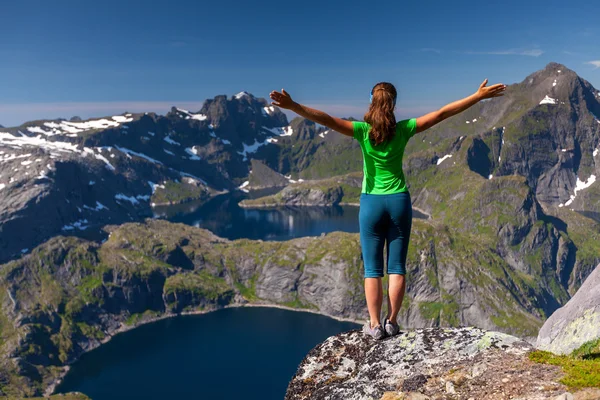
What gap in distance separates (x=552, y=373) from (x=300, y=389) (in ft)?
20.2

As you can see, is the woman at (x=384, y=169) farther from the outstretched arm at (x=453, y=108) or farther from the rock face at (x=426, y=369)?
the rock face at (x=426, y=369)

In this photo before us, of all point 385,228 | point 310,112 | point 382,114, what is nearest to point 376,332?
point 385,228

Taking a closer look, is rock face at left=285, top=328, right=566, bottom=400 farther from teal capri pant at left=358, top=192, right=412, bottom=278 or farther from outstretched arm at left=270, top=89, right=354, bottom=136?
outstretched arm at left=270, top=89, right=354, bottom=136

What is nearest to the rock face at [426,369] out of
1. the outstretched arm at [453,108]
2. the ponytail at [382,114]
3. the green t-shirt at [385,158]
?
the green t-shirt at [385,158]

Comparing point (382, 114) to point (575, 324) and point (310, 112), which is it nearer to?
point (310, 112)

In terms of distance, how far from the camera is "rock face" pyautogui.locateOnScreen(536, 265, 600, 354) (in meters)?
13.8

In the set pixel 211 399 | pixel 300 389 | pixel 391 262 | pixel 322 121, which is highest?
pixel 322 121

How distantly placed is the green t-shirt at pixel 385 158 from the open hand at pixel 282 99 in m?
1.77

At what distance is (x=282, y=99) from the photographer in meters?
11.4

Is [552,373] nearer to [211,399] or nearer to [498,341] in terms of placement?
[498,341]

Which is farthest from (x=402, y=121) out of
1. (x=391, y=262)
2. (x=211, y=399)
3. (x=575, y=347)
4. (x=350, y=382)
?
(x=211, y=399)

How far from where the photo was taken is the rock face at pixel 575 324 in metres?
13.8

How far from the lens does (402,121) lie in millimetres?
12352

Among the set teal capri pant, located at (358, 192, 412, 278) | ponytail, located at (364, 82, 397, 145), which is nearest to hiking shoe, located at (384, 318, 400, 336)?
teal capri pant, located at (358, 192, 412, 278)
